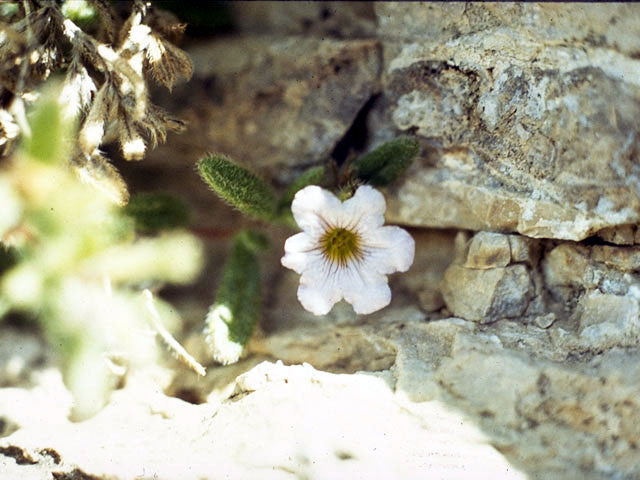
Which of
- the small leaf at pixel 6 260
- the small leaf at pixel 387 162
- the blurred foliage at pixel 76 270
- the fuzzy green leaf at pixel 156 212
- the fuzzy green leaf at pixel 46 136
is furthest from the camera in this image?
the fuzzy green leaf at pixel 156 212

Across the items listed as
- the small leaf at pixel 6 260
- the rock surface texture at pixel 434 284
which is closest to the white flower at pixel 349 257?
the rock surface texture at pixel 434 284

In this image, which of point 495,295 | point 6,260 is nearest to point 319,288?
point 495,295

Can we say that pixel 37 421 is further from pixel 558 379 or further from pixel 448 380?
pixel 558 379

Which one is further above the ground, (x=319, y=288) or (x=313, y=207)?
(x=313, y=207)

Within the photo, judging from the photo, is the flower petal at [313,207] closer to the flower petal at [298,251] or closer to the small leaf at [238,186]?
the flower petal at [298,251]

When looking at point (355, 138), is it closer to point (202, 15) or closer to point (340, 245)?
point (340, 245)

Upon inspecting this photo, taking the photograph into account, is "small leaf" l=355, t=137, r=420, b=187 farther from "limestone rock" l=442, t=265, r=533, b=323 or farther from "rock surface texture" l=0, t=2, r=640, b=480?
"limestone rock" l=442, t=265, r=533, b=323
